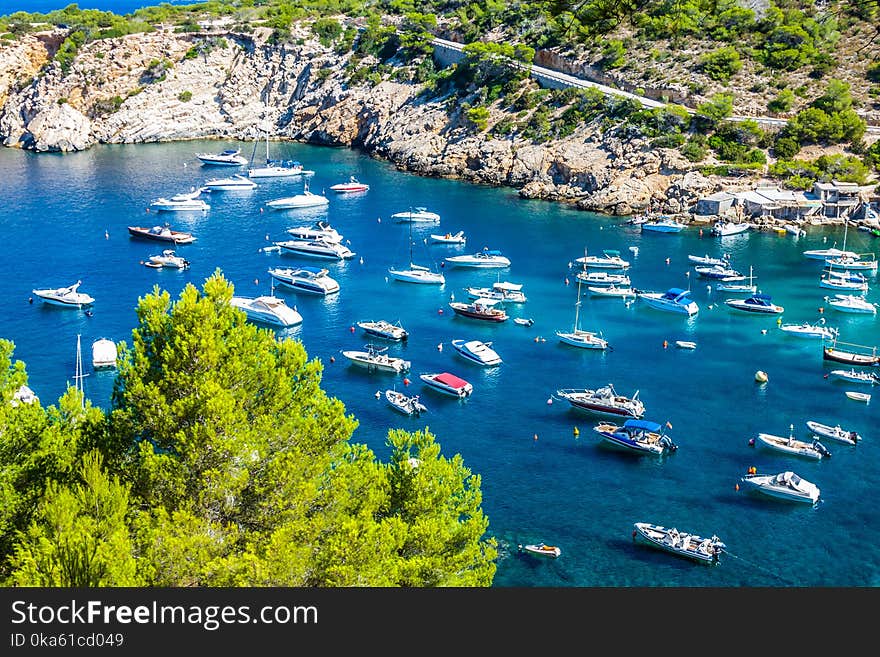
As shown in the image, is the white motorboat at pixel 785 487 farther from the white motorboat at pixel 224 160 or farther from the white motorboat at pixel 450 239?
the white motorboat at pixel 224 160

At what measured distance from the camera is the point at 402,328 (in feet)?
258

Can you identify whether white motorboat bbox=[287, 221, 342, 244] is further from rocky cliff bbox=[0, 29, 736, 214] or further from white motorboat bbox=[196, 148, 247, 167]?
white motorboat bbox=[196, 148, 247, 167]

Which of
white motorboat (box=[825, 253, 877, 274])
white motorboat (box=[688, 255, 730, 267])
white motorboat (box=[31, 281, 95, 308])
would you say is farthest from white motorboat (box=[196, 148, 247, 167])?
white motorboat (box=[825, 253, 877, 274])

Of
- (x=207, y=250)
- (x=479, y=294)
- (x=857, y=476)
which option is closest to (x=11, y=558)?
(x=857, y=476)

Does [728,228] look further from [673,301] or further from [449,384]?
Answer: [449,384]

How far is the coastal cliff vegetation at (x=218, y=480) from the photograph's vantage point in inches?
1133

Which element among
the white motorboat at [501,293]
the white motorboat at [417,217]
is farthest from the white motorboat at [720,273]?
the white motorboat at [417,217]

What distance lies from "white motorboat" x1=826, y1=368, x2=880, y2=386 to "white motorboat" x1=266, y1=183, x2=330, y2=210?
230 feet

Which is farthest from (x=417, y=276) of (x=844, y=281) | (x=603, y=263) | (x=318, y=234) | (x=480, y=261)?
(x=844, y=281)

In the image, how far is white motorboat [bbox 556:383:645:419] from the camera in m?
62.7

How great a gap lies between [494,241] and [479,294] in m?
19.4

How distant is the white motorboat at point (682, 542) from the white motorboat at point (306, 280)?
46.2 meters

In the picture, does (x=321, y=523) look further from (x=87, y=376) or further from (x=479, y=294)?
(x=479, y=294)

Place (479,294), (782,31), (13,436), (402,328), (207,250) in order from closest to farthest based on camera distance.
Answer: (13,436)
(402,328)
(479,294)
(207,250)
(782,31)
